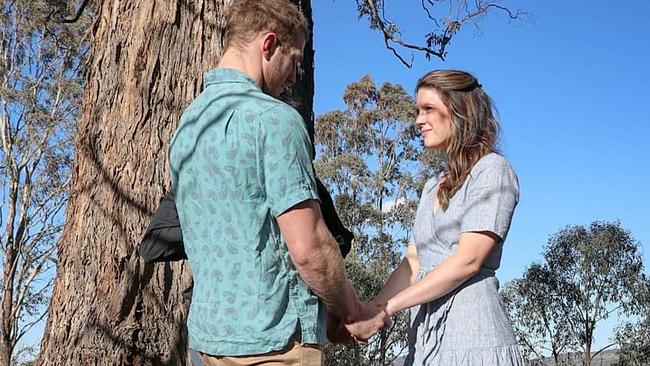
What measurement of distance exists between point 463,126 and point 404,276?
16.6 inches

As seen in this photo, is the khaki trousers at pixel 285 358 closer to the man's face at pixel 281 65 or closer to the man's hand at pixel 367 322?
the man's hand at pixel 367 322

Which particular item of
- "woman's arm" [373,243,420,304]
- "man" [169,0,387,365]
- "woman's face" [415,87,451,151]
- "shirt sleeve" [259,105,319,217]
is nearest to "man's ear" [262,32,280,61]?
"man" [169,0,387,365]

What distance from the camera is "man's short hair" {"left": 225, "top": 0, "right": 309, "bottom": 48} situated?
1.68 metres

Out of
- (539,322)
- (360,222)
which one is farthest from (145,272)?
(539,322)

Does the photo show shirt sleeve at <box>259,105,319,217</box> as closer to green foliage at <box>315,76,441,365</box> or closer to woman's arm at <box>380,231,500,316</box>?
woman's arm at <box>380,231,500,316</box>

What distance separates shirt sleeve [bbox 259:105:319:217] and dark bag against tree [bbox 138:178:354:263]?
233mm

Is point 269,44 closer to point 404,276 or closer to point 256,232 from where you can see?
point 256,232

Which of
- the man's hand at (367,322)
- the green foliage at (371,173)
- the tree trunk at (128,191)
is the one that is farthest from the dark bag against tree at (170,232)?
the green foliage at (371,173)

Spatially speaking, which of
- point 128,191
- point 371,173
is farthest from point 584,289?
point 128,191

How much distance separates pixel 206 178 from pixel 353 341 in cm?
60

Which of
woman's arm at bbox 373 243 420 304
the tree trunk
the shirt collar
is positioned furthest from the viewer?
the tree trunk

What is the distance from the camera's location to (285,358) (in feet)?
5.09

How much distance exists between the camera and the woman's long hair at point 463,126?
6.66ft

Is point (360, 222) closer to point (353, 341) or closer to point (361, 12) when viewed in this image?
point (361, 12)
